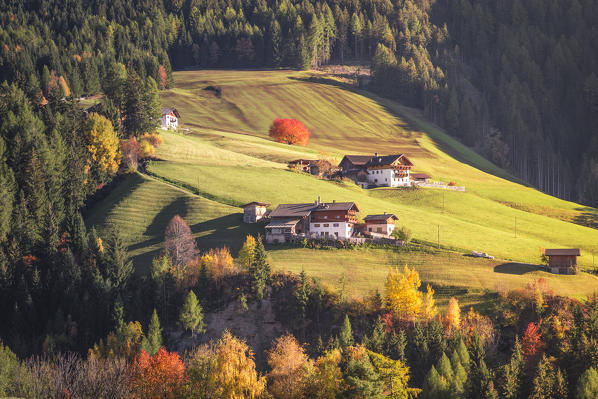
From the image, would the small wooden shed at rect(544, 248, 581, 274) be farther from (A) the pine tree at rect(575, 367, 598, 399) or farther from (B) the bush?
(A) the pine tree at rect(575, 367, 598, 399)

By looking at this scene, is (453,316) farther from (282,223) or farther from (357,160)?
(357,160)

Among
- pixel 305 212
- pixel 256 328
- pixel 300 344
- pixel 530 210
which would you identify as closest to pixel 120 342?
pixel 256 328

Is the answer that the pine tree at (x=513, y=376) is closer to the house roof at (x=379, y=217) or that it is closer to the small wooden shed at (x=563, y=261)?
the small wooden shed at (x=563, y=261)

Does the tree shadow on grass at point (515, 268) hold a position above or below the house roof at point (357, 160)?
below

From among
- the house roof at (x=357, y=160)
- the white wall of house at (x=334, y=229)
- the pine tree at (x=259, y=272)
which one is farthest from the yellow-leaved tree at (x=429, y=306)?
the house roof at (x=357, y=160)

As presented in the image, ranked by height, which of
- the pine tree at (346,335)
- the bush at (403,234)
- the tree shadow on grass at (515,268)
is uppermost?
the bush at (403,234)

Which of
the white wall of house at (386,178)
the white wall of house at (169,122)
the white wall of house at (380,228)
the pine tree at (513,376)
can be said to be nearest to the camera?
the pine tree at (513,376)
